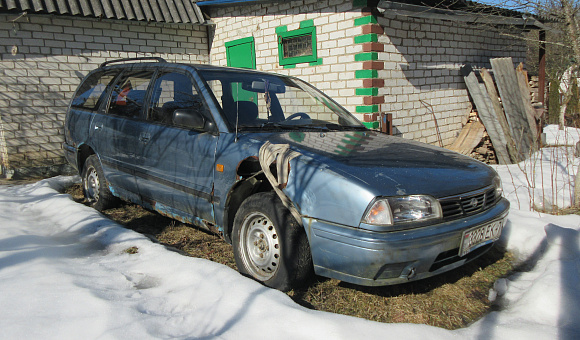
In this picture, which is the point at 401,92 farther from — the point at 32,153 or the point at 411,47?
the point at 32,153

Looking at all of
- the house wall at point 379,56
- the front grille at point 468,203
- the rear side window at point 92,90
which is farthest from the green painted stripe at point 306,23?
the front grille at point 468,203

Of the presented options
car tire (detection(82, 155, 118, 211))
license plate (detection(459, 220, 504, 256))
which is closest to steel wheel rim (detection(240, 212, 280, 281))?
license plate (detection(459, 220, 504, 256))

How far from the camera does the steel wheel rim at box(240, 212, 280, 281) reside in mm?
2889

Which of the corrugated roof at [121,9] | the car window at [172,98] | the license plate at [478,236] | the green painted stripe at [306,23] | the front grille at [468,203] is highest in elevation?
the corrugated roof at [121,9]

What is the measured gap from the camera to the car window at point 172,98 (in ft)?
12.0

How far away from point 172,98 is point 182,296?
196 centimetres

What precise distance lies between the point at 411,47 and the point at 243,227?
5812 mm

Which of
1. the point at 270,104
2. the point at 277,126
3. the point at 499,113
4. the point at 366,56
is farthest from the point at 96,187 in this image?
the point at 499,113

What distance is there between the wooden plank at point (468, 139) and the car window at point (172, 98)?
6.12 m

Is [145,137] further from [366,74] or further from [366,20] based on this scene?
[366,20]

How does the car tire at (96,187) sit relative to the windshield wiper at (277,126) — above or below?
below

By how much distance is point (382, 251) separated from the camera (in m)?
2.39

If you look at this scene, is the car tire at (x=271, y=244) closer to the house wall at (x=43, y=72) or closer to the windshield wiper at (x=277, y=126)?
the windshield wiper at (x=277, y=126)

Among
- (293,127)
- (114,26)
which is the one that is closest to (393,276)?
(293,127)
